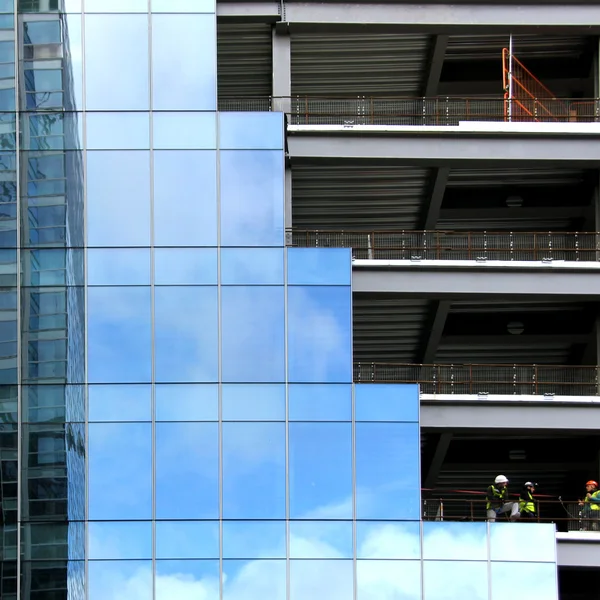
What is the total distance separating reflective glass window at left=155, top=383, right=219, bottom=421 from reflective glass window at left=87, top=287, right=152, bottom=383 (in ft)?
2.14

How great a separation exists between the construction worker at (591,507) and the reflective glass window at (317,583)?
6633 millimetres

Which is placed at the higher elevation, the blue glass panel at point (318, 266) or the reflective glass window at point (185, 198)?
the reflective glass window at point (185, 198)

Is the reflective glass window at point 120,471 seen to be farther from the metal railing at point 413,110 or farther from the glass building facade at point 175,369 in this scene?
the metal railing at point 413,110

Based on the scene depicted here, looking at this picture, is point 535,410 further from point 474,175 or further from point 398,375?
point 474,175

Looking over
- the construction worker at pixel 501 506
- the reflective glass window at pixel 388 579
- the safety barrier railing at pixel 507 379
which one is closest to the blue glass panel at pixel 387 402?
the safety barrier railing at pixel 507 379

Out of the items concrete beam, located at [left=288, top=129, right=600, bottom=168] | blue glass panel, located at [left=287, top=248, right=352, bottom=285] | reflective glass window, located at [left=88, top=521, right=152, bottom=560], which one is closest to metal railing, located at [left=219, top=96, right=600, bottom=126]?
concrete beam, located at [left=288, top=129, right=600, bottom=168]

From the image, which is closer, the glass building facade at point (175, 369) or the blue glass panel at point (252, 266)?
the glass building facade at point (175, 369)

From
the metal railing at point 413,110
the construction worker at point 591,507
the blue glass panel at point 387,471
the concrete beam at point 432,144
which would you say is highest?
the metal railing at point 413,110

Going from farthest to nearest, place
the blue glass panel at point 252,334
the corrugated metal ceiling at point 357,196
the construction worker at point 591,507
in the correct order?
the corrugated metal ceiling at point 357,196
the blue glass panel at point 252,334
the construction worker at point 591,507

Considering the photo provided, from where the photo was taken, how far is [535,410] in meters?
39.3

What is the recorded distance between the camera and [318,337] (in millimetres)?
38062

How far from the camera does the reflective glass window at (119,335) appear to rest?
37719mm

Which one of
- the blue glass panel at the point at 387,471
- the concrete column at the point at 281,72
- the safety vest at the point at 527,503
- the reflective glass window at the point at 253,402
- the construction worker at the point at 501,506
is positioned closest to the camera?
the construction worker at the point at 501,506

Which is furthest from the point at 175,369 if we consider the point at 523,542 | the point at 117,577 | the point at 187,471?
the point at 523,542
